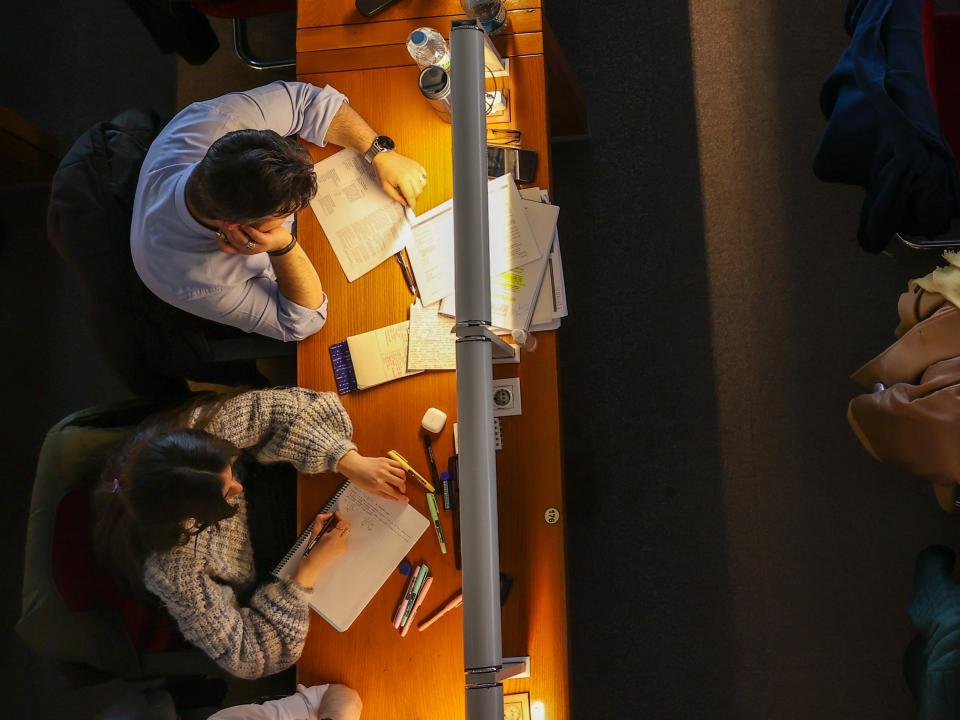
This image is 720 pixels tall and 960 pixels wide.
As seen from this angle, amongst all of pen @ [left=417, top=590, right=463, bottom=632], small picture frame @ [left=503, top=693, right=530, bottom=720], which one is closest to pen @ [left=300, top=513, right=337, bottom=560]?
pen @ [left=417, top=590, right=463, bottom=632]

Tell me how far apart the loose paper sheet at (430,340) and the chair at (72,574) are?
0.66m

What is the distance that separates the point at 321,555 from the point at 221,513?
252mm

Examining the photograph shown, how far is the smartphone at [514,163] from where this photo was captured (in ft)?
6.24

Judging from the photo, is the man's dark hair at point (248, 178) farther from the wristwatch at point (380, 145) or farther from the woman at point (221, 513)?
the woman at point (221, 513)

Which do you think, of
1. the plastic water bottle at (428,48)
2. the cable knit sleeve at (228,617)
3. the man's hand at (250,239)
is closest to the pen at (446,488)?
the cable knit sleeve at (228,617)

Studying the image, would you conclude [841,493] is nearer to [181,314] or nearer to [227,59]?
[181,314]

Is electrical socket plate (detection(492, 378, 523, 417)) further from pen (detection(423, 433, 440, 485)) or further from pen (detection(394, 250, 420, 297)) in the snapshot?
pen (detection(394, 250, 420, 297))

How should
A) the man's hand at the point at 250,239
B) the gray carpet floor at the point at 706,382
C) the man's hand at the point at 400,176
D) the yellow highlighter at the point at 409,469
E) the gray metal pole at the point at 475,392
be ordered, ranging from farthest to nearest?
the gray carpet floor at the point at 706,382 → the man's hand at the point at 400,176 → the yellow highlighter at the point at 409,469 → the man's hand at the point at 250,239 → the gray metal pole at the point at 475,392

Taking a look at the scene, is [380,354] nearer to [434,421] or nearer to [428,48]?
[434,421]

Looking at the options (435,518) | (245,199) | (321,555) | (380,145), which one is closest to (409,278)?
(380,145)

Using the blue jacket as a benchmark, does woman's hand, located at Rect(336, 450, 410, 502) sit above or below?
below

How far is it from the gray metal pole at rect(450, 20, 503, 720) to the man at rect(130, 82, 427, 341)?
1.47 feet

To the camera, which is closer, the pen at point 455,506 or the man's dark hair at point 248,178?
the man's dark hair at point 248,178

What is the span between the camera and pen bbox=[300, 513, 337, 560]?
1835mm
